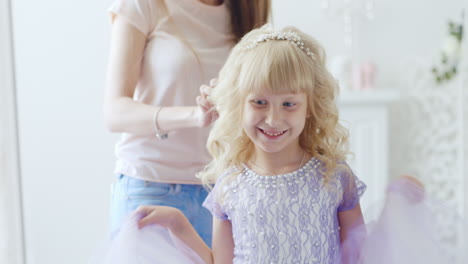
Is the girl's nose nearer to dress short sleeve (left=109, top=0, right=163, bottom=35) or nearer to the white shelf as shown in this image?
dress short sleeve (left=109, top=0, right=163, bottom=35)

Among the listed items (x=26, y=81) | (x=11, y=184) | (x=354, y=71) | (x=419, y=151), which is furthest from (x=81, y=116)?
(x=419, y=151)

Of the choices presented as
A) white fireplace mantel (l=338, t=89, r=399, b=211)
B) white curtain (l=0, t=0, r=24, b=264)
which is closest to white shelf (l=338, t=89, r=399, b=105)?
white fireplace mantel (l=338, t=89, r=399, b=211)

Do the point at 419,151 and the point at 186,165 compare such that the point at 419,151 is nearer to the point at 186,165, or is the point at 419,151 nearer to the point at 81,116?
the point at 81,116

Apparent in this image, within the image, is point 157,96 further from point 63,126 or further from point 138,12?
point 63,126

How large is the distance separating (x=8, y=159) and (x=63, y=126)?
44.7 inches

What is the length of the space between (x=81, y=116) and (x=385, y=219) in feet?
8.22

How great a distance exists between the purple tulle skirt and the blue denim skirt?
242mm

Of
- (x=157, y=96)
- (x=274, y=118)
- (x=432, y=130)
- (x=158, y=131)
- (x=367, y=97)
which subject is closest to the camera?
(x=274, y=118)

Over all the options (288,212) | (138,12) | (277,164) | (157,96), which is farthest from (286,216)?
(138,12)

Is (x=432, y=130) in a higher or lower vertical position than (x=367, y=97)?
lower

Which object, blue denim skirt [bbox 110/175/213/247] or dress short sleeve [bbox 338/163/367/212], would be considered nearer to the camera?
dress short sleeve [bbox 338/163/367/212]

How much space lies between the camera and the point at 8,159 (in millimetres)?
2158

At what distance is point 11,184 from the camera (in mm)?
2166

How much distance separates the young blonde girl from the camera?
42.9 inches
